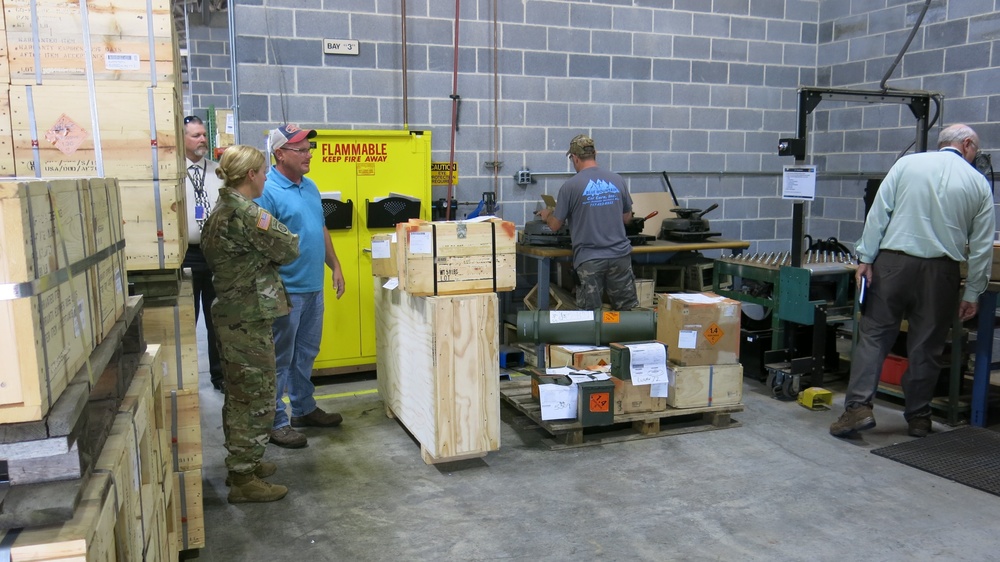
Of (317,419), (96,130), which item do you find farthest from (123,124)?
(317,419)

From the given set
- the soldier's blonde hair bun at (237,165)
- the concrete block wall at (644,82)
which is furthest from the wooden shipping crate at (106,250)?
the concrete block wall at (644,82)

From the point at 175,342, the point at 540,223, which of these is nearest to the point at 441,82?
the point at 540,223

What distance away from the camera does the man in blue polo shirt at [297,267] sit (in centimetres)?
404

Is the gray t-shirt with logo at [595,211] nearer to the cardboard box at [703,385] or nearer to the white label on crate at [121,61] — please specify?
the cardboard box at [703,385]

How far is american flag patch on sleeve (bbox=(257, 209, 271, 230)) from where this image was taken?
3.26 metres

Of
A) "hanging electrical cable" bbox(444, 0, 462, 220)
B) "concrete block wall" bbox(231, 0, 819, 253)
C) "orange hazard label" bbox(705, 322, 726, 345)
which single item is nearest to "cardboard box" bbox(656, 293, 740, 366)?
"orange hazard label" bbox(705, 322, 726, 345)

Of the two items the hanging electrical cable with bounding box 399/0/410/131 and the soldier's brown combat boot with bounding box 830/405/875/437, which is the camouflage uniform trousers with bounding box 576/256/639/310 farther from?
the hanging electrical cable with bounding box 399/0/410/131

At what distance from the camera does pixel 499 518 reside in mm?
3371

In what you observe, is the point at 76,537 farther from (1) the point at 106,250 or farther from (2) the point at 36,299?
(1) the point at 106,250

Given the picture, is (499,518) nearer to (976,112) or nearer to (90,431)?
(90,431)

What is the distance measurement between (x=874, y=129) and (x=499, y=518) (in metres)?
5.45

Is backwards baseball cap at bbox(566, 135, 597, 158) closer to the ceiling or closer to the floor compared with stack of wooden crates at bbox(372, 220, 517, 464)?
closer to the ceiling

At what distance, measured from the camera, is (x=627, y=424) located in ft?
15.2

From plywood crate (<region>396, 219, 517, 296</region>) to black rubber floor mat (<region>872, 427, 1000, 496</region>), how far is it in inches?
91.7
